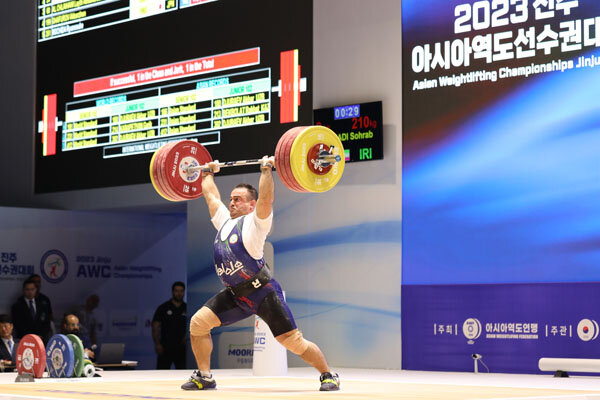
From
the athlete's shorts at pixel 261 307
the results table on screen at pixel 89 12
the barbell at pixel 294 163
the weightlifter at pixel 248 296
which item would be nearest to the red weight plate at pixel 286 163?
the barbell at pixel 294 163

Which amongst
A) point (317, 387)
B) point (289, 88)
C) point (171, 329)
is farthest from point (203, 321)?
point (171, 329)

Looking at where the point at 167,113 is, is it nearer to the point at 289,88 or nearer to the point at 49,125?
the point at 289,88

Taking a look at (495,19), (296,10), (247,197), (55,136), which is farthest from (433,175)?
(55,136)

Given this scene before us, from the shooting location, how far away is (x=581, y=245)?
8.37 m

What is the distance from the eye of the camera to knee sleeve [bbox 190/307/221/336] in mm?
6008

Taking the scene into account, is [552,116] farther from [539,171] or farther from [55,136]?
[55,136]

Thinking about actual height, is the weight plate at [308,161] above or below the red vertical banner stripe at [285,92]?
below

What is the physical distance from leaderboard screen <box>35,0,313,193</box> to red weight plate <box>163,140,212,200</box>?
3.35 m

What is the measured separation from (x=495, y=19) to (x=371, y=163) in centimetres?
181

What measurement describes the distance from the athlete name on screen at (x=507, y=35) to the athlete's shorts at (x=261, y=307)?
154 inches

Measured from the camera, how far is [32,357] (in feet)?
24.4

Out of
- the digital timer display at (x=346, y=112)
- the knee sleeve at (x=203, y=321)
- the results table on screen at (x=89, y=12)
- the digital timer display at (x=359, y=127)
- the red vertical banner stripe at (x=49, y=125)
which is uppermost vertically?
the results table on screen at (x=89, y=12)

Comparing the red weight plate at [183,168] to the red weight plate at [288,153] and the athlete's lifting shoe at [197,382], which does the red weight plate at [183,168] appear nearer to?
the red weight plate at [288,153]

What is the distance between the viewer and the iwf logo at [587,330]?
8.23 m
